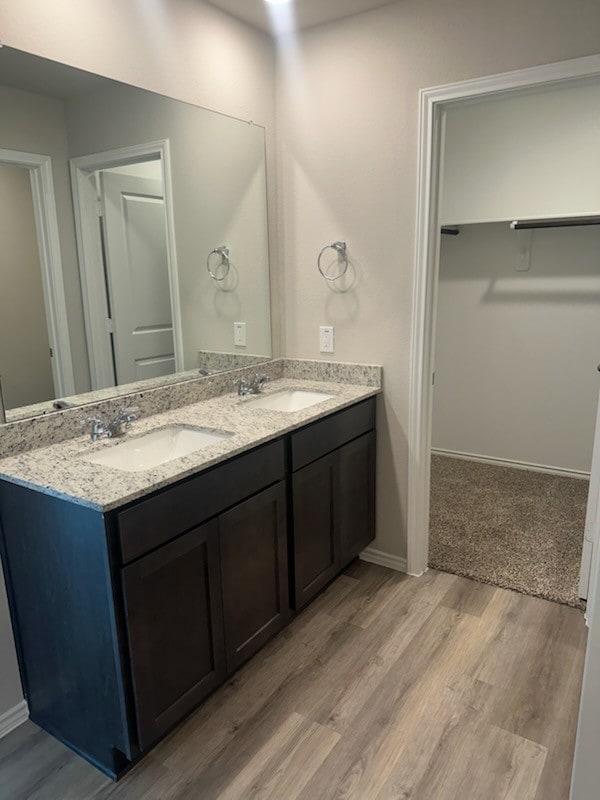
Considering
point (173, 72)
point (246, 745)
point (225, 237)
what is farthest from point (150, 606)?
point (173, 72)

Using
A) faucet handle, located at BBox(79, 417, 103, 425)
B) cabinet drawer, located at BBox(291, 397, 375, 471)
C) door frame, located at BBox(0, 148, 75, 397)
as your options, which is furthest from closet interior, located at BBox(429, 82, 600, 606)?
door frame, located at BBox(0, 148, 75, 397)

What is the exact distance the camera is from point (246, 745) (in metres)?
1.72

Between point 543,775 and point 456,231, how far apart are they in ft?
10.3

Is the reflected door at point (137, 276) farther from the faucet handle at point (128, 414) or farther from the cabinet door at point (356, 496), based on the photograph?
the cabinet door at point (356, 496)

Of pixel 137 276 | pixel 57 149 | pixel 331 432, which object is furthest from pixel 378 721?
pixel 57 149

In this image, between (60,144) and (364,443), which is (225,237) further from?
(364,443)

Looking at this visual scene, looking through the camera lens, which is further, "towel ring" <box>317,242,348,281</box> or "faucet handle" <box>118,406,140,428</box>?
"towel ring" <box>317,242,348,281</box>

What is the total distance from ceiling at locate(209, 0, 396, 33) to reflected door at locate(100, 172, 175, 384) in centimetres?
79

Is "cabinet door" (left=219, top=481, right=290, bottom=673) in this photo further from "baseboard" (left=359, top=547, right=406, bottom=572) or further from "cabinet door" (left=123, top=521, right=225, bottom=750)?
"baseboard" (left=359, top=547, right=406, bottom=572)

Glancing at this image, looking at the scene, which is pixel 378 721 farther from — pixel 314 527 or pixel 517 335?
pixel 517 335

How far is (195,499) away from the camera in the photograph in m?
1.62

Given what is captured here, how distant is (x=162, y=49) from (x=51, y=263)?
94cm

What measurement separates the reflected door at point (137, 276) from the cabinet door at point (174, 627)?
813 millimetres

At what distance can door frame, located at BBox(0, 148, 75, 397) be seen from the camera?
5.74ft
